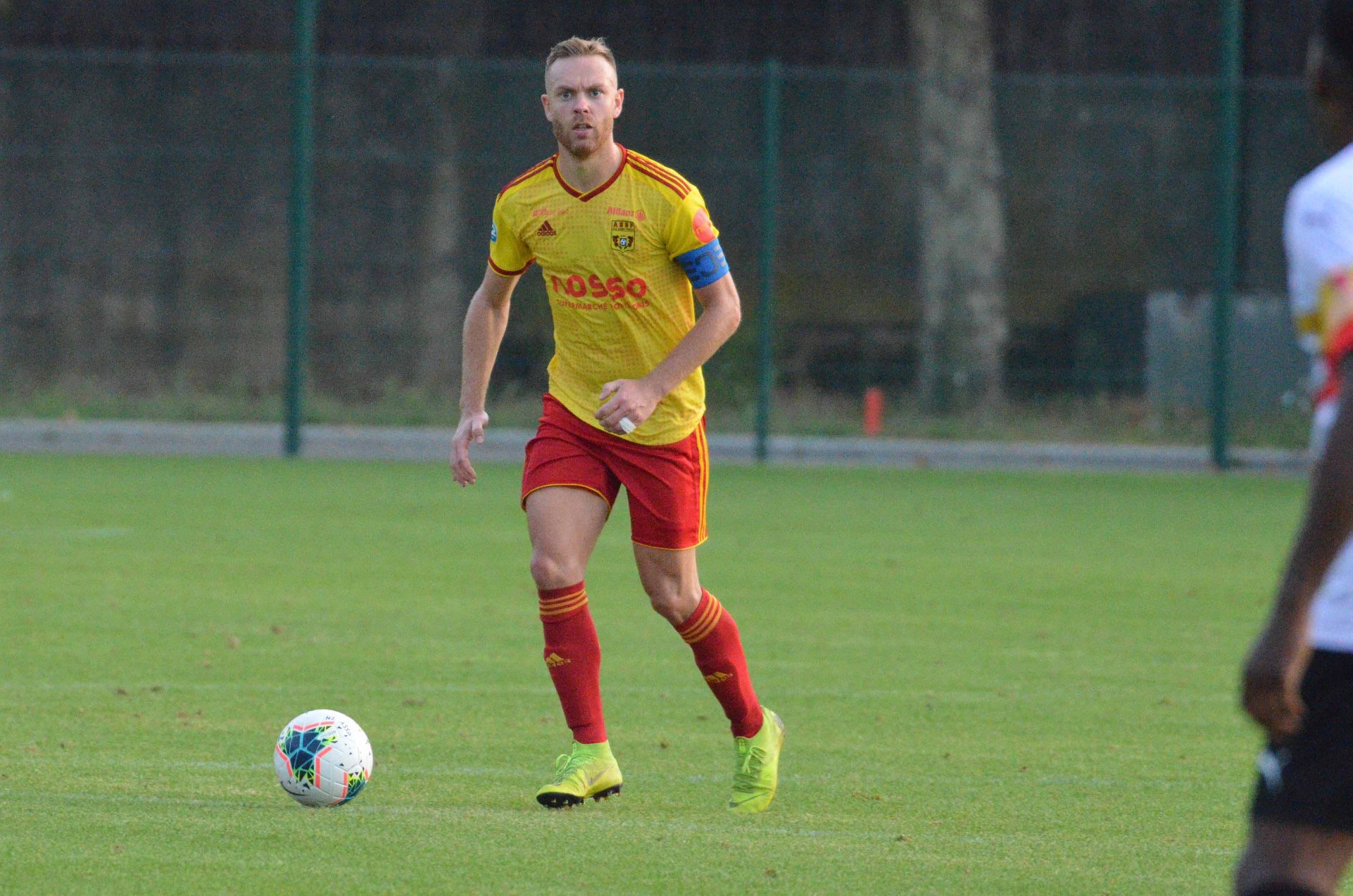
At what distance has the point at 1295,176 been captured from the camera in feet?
66.6

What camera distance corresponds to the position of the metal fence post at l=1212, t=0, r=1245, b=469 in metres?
Answer: 17.8

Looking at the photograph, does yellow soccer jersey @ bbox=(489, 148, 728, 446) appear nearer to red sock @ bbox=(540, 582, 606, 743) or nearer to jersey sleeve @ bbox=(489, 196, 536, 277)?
jersey sleeve @ bbox=(489, 196, 536, 277)

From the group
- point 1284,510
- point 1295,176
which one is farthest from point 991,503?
point 1295,176

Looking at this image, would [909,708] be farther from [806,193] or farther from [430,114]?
[430,114]

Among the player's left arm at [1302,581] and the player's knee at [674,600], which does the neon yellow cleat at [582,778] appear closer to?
the player's knee at [674,600]

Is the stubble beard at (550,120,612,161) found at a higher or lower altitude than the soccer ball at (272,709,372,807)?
higher

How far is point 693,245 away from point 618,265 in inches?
8.3

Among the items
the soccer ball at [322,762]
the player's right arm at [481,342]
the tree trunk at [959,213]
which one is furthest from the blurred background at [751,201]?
the soccer ball at [322,762]

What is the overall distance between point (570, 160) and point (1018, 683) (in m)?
2.99

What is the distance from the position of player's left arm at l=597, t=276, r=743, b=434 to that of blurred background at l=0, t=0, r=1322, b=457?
39.1ft

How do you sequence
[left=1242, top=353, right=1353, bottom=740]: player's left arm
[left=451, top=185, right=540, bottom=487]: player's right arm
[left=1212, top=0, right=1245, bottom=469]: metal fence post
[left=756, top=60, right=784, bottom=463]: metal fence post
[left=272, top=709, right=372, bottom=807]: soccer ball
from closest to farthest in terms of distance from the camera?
[left=1242, top=353, right=1353, bottom=740]: player's left arm < [left=272, top=709, right=372, bottom=807]: soccer ball < [left=451, top=185, right=540, bottom=487]: player's right arm < [left=756, top=60, right=784, bottom=463]: metal fence post < [left=1212, top=0, right=1245, bottom=469]: metal fence post

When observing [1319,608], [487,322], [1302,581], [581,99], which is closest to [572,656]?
[487,322]

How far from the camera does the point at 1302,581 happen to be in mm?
2713

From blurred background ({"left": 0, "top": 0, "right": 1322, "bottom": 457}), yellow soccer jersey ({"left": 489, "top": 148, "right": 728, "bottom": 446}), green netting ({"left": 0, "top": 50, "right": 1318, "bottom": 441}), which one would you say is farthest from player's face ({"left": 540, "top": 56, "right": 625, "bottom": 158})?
green netting ({"left": 0, "top": 50, "right": 1318, "bottom": 441})
